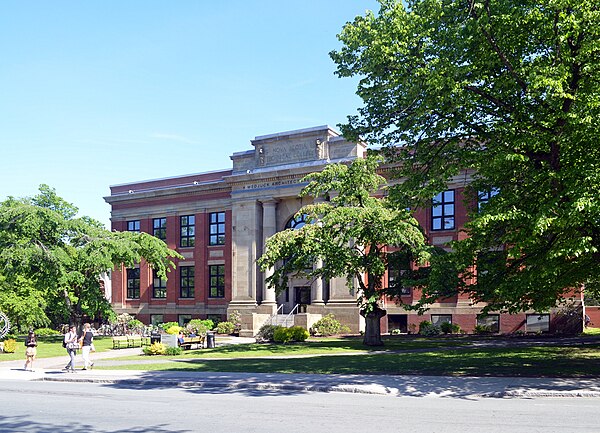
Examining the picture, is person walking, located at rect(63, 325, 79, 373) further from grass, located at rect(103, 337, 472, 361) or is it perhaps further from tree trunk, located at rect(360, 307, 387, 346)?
tree trunk, located at rect(360, 307, 387, 346)

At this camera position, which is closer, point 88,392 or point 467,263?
point 88,392

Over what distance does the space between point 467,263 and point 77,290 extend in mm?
31961

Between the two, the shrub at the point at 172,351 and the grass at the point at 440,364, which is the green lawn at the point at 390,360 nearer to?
the grass at the point at 440,364

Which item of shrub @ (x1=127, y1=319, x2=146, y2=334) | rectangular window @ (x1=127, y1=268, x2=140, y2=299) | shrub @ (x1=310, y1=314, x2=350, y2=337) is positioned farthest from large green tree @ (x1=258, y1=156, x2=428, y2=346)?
rectangular window @ (x1=127, y1=268, x2=140, y2=299)

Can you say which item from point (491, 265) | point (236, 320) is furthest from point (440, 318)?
point (491, 265)

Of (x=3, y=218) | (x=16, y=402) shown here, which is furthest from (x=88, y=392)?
(x=3, y=218)

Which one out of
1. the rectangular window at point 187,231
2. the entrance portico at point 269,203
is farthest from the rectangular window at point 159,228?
the entrance portico at point 269,203

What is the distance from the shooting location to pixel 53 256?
39.4 m

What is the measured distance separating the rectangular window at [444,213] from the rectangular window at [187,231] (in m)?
Result: 21.1

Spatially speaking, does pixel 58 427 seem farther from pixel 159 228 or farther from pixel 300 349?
pixel 159 228

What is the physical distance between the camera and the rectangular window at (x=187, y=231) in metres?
54.4

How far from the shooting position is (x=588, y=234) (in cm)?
1662

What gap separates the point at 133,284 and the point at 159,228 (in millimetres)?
5891

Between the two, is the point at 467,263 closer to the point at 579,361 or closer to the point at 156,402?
the point at 579,361
